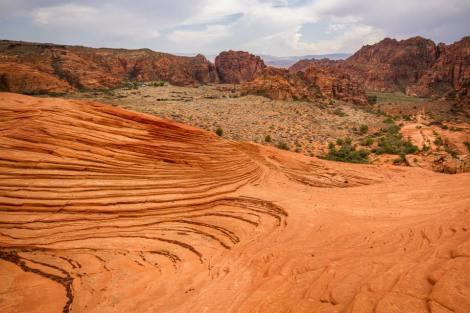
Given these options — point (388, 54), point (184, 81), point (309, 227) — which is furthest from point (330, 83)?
point (388, 54)

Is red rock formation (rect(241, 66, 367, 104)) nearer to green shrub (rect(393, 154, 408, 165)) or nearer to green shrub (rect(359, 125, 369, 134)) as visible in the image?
green shrub (rect(359, 125, 369, 134))

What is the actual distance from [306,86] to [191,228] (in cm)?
4360

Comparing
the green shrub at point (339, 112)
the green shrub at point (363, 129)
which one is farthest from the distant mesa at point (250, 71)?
the green shrub at point (363, 129)

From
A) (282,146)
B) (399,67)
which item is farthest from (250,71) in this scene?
(282,146)

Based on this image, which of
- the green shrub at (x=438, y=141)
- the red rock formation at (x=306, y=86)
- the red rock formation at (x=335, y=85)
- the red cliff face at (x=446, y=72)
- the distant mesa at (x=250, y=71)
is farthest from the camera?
the red cliff face at (x=446, y=72)

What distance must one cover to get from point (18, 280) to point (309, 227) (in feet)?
21.2

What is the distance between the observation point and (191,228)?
8586 mm

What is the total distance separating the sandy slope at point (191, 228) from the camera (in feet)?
16.7

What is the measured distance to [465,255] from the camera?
4.90m

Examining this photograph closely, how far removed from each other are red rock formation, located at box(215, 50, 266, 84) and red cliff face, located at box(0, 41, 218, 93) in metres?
4.06

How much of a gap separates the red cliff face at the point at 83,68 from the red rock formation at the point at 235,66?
4.06 meters

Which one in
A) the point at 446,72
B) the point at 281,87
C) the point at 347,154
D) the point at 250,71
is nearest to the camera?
the point at 347,154

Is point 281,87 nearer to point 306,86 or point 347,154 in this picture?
point 306,86

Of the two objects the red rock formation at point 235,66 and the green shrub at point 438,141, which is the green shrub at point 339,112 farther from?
the red rock formation at point 235,66
